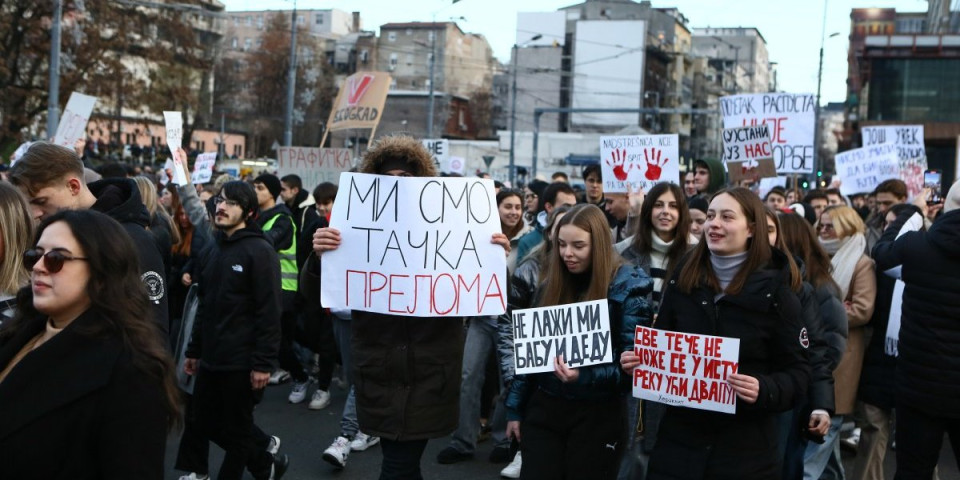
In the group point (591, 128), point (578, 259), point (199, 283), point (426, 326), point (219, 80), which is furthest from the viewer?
point (591, 128)

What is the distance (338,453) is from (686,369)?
3.41 meters

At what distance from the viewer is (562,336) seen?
15.4ft

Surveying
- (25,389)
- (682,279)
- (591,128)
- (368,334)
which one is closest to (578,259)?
(682,279)

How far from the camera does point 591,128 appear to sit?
262 feet

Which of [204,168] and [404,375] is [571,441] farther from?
[204,168]

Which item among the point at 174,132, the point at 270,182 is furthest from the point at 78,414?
the point at 174,132

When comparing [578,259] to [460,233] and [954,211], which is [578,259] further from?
[954,211]

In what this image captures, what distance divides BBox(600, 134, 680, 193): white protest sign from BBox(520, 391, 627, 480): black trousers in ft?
18.1

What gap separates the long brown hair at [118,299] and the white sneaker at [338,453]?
13.7ft

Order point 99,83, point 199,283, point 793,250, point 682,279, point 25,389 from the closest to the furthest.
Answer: point 25,389, point 682,279, point 793,250, point 199,283, point 99,83

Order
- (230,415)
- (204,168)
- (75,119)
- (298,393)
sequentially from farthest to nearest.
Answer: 1. (204,168)
2. (75,119)
3. (298,393)
4. (230,415)

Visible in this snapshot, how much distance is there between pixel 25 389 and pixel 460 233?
2.71m

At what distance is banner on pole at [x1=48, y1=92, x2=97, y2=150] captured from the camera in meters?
11.8

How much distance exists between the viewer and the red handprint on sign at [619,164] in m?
10.0
